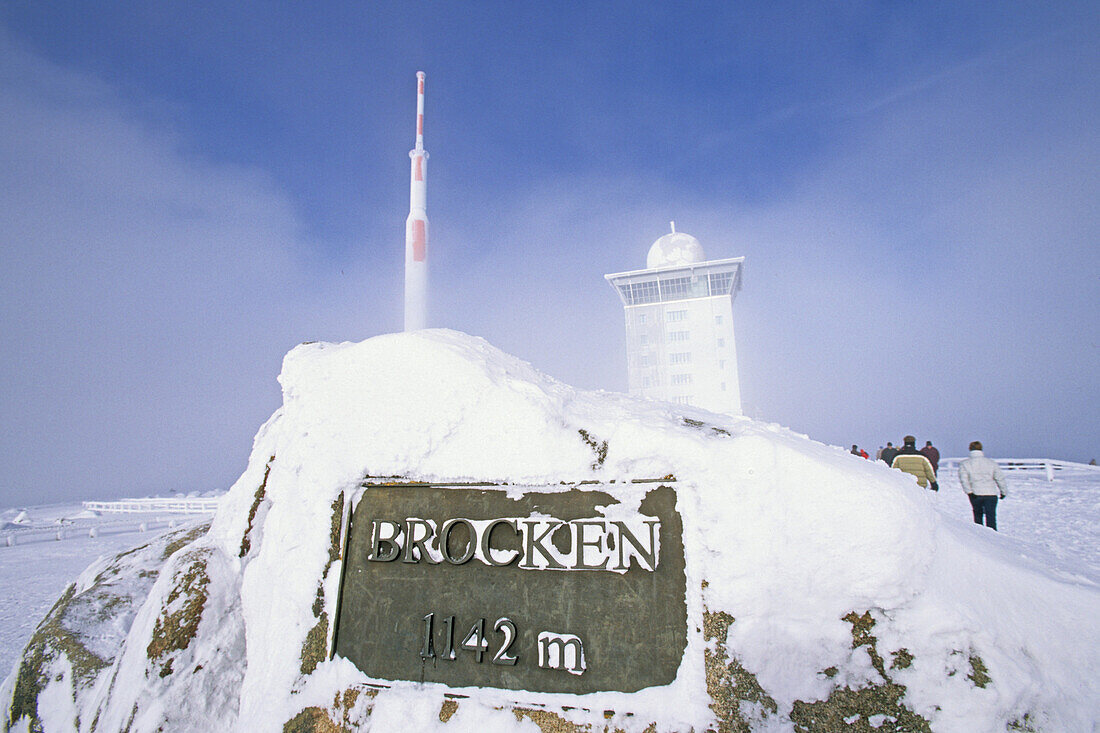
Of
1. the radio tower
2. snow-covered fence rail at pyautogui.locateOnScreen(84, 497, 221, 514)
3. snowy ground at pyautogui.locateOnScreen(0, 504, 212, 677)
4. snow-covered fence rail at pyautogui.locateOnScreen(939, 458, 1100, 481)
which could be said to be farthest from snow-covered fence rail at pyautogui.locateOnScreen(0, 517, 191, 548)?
snow-covered fence rail at pyautogui.locateOnScreen(939, 458, 1100, 481)

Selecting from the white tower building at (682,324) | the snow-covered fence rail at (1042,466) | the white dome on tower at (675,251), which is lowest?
the snow-covered fence rail at (1042,466)

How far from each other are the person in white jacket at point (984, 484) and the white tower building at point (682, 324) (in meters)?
30.9

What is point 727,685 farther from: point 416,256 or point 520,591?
point 416,256

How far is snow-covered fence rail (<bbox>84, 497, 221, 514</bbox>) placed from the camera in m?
18.7

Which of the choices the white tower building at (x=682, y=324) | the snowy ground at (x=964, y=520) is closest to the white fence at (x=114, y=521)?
the snowy ground at (x=964, y=520)

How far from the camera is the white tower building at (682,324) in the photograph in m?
37.7

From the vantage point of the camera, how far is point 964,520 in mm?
2246

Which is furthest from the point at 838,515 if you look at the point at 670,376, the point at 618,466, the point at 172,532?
the point at 670,376

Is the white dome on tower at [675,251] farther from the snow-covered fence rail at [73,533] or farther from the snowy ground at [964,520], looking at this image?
the snow-covered fence rail at [73,533]

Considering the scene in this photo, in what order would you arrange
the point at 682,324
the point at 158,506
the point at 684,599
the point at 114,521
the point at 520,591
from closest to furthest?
the point at 684,599
the point at 520,591
the point at 114,521
the point at 158,506
the point at 682,324

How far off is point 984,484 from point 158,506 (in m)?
26.8

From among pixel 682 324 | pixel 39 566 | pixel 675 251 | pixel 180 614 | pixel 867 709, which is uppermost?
pixel 675 251

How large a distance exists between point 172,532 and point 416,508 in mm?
2405

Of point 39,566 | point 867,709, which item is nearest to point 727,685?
point 867,709
